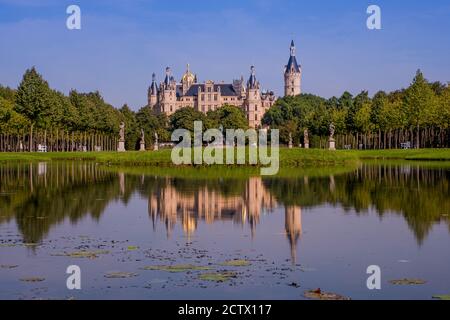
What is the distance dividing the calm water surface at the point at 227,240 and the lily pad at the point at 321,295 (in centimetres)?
17

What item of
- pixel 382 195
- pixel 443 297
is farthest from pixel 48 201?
pixel 443 297

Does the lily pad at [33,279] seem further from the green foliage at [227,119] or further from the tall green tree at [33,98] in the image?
the green foliage at [227,119]

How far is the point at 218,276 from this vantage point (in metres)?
12.3

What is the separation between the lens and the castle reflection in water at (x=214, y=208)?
1916 centimetres

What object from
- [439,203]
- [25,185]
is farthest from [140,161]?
[439,203]

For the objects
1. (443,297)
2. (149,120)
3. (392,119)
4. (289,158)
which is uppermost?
(149,120)

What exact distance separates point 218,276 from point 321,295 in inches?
84.8

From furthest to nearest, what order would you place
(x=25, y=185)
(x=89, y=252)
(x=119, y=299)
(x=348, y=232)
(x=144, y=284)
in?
1. (x=25, y=185)
2. (x=348, y=232)
3. (x=89, y=252)
4. (x=144, y=284)
5. (x=119, y=299)

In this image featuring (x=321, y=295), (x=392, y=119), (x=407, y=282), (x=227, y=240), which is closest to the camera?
(x=321, y=295)

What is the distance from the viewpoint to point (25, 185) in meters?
33.3

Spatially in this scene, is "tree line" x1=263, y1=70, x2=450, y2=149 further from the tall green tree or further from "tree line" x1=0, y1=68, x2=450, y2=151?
the tall green tree

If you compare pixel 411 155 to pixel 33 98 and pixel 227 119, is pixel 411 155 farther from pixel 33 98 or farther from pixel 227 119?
Answer: pixel 227 119
